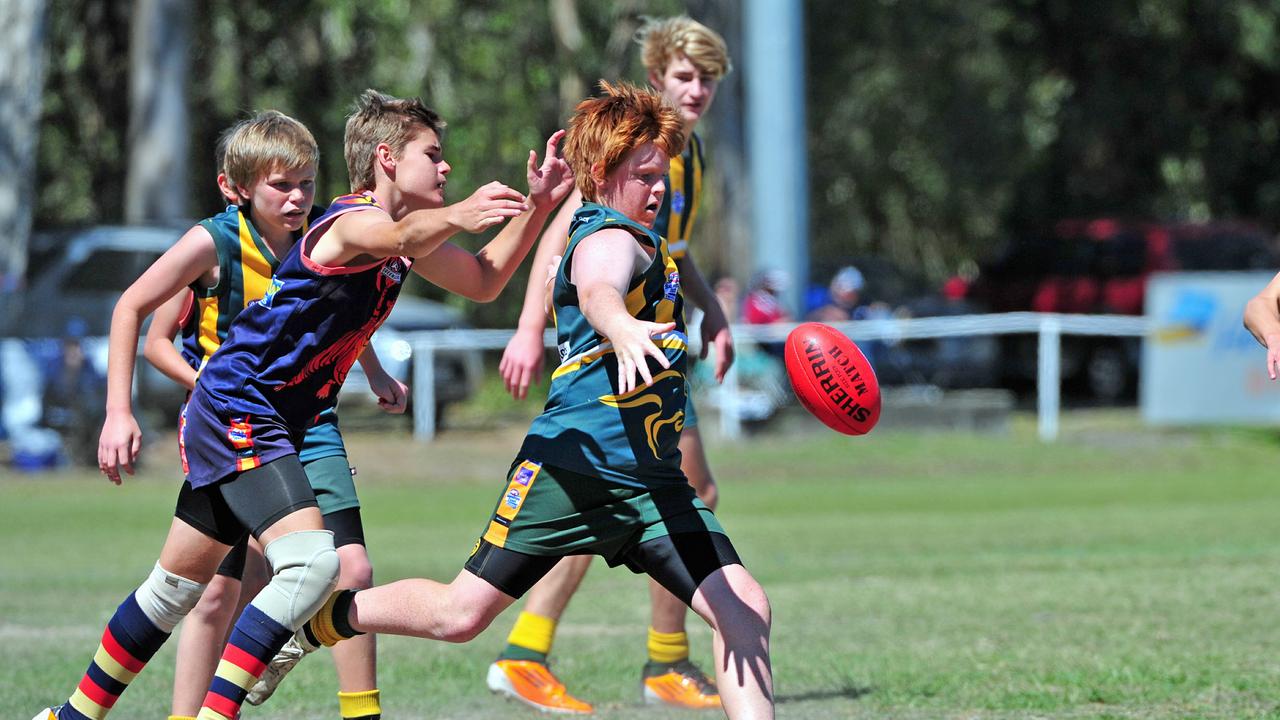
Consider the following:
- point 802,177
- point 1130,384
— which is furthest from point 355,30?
point 1130,384

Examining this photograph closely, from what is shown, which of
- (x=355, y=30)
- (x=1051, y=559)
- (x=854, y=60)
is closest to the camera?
(x=1051, y=559)

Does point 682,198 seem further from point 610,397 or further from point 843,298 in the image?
point 843,298

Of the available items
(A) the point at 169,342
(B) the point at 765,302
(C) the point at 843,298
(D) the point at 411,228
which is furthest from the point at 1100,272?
(D) the point at 411,228

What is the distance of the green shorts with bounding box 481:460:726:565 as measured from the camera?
15.0ft

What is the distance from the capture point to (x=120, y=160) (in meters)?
31.2

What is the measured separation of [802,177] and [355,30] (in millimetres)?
15605

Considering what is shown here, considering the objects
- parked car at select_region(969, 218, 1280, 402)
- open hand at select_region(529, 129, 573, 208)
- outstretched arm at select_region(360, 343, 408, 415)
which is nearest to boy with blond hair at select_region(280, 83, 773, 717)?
open hand at select_region(529, 129, 573, 208)

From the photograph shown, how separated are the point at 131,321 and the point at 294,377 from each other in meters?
0.51

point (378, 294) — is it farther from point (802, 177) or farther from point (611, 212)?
point (802, 177)

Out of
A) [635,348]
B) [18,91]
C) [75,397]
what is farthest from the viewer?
[18,91]

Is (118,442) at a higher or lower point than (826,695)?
higher

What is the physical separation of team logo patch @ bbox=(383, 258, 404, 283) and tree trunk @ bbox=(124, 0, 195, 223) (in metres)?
18.4

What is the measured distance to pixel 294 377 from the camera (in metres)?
4.76

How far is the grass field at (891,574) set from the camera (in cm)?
614
